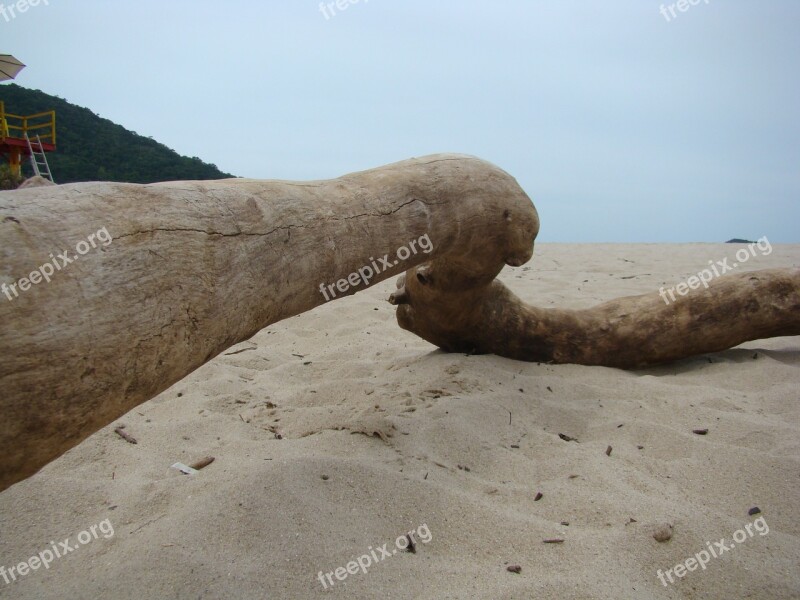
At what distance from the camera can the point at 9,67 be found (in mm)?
5543

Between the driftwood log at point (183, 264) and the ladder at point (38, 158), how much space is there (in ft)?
16.3

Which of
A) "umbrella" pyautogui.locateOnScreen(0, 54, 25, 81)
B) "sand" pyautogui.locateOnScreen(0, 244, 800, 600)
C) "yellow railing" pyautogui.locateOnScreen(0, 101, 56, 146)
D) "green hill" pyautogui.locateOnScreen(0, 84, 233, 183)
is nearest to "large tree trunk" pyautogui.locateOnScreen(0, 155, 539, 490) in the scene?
"sand" pyautogui.locateOnScreen(0, 244, 800, 600)

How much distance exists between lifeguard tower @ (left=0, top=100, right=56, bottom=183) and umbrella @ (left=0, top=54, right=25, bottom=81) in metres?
0.48

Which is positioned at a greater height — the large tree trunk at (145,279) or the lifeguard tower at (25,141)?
the lifeguard tower at (25,141)

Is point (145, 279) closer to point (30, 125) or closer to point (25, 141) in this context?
point (25, 141)

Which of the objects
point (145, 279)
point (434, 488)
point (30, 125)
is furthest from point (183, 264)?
point (30, 125)

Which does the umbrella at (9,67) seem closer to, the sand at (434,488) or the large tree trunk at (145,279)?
the sand at (434,488)

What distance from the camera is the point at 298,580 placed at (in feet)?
5.35

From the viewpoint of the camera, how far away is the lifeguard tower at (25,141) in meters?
6.09

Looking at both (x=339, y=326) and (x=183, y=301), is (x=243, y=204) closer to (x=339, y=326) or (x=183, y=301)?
(x=183, y=301)

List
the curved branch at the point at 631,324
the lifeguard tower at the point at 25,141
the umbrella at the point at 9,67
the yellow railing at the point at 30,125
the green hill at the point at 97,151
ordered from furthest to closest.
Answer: the yellow railing at the point at 30,125, the lifeguard tower at the point at 25,141, the green hill at the point at 97,151, the umbrella at the point at 9,67, the curved branch at the point at 631,324

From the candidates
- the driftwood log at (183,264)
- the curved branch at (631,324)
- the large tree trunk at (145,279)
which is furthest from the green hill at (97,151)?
the large tree trunk at (145,279)

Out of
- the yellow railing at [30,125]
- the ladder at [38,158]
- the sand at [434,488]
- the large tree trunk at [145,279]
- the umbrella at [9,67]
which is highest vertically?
the umbrella at [9,67]

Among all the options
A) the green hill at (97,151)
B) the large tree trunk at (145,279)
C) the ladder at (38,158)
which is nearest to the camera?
the large tree trunk at (145,279)
